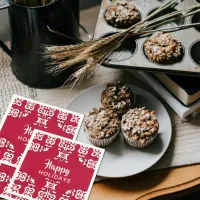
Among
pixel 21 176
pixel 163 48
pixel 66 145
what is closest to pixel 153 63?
pixel 163 48

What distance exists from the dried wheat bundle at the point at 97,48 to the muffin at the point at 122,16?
0.10 feet

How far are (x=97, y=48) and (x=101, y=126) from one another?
16cm

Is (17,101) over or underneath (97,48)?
underneath

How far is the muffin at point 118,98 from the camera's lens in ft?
2.86

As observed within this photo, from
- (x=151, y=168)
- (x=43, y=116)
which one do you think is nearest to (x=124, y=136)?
(x=151, y=168)

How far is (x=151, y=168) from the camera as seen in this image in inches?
33.3

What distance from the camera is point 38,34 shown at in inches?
33.3

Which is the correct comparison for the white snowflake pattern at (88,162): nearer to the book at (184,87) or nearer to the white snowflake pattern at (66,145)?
the white snowflake pattern at (66,145)

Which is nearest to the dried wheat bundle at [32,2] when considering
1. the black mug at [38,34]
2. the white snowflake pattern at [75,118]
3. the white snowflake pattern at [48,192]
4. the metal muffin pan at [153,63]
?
the black mug at [38,34]

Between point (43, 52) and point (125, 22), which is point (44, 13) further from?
point (125, 22)

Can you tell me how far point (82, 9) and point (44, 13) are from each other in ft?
1.26

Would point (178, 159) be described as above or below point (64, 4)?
below

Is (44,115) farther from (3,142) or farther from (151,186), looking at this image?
(151,186)

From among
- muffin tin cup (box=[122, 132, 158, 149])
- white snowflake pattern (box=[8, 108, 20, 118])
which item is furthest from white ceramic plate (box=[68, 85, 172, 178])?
white snowflake pattern (box=[8, 108, 20, 118])
